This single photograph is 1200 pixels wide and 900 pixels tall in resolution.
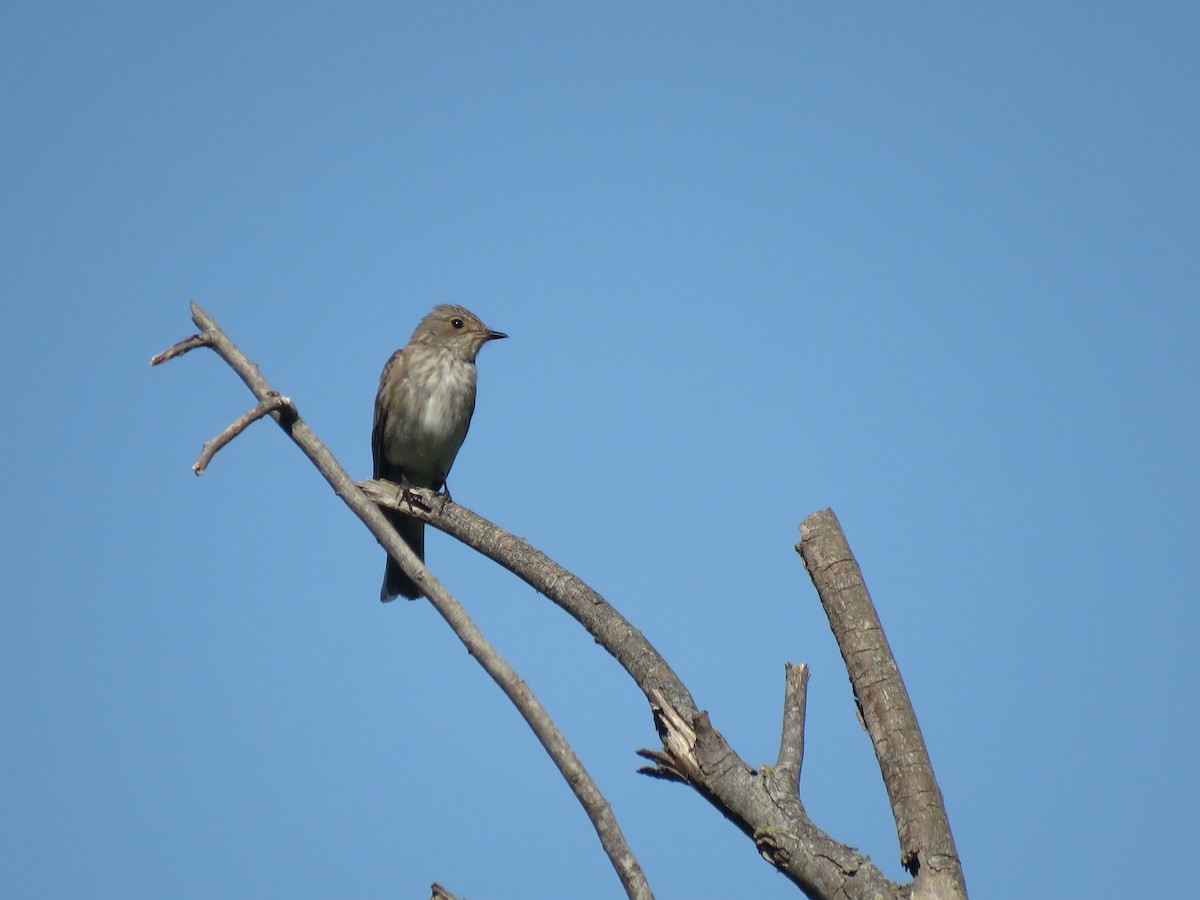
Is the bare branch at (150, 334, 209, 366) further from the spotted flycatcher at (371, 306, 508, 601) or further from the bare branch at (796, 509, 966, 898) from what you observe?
the spotted flycatcher at (371, 306, 508, 601)

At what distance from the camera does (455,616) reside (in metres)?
4.28

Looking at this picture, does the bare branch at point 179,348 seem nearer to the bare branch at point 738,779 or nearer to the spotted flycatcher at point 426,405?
the bare branch at point 738,779

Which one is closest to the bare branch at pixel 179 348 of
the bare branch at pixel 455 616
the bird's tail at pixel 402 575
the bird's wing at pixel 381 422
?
the bare branch at pixel 455 616

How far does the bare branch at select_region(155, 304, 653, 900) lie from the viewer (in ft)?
12.7

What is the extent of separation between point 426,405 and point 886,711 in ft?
20.5

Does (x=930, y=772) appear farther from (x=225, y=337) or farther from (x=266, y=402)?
(x=225, y=337)

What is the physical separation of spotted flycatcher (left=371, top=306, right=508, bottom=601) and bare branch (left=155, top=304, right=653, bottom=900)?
4985mm

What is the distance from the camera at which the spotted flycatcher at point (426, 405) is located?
408 inches

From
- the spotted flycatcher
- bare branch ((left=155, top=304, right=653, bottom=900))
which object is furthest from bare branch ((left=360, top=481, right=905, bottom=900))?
the spotted flycatcher

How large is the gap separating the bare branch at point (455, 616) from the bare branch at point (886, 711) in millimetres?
1392

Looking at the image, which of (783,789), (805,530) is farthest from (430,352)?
(783,789)

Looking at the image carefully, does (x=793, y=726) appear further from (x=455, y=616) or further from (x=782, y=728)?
(x=455, y=616)

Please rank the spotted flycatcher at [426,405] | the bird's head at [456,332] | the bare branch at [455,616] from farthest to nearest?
the bird's head at [456,332] → the spotted flycatcher at [426,405] → the bare branch at [455,616]

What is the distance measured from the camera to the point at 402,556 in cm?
449
